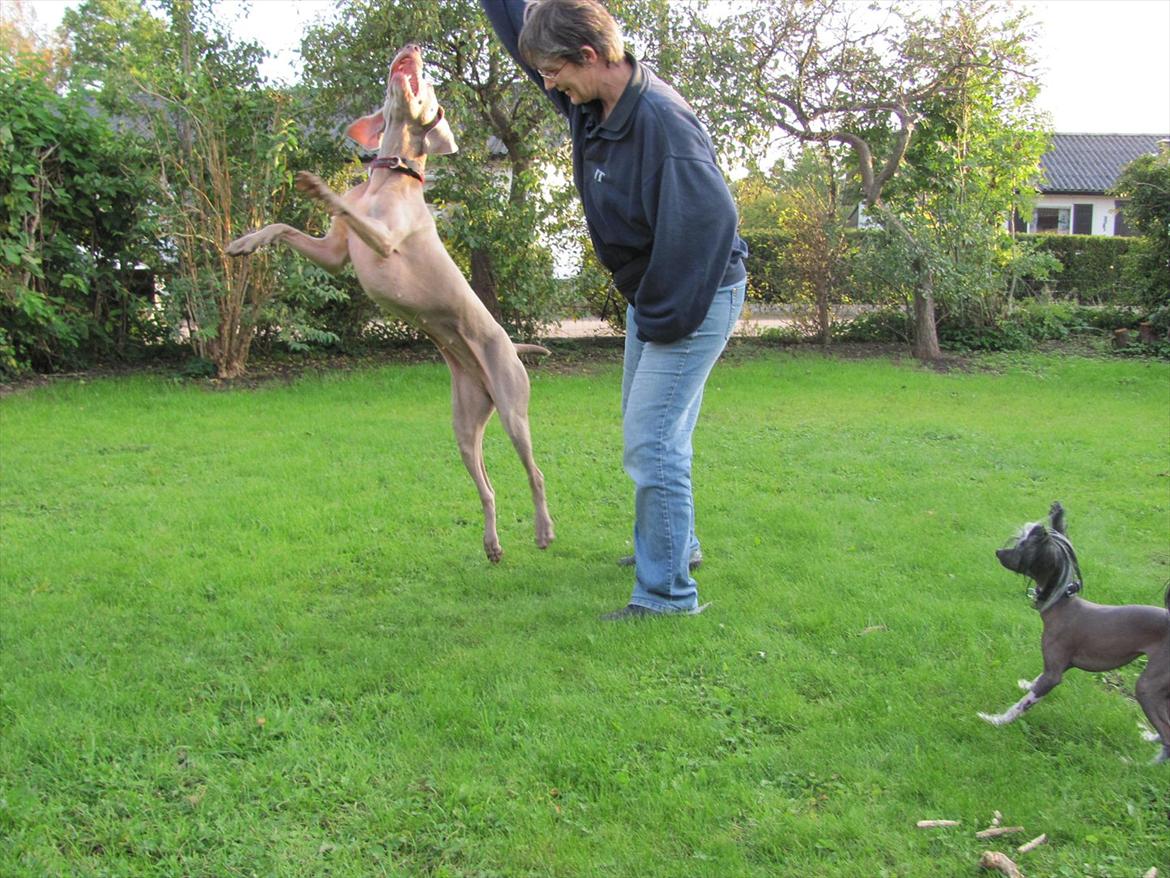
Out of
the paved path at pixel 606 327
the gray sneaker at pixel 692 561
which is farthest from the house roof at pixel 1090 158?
the gray sneaker at pixel 692 561

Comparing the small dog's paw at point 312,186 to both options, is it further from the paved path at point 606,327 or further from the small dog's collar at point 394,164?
the paved path at point 606,327

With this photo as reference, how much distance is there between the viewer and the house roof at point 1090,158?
3500cm

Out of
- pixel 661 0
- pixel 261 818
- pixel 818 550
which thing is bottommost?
pixel 261 818

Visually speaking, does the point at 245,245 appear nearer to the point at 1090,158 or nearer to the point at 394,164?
the point at 394,164

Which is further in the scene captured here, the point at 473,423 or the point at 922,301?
the point at 922,301

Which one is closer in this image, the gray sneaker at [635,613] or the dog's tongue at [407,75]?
the dog's tongue at [407,75]

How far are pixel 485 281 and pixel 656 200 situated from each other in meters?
8.95

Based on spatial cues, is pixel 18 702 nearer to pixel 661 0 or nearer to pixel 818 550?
pixel 818 550

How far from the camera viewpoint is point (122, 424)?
342 inches

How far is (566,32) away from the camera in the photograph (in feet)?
11.7

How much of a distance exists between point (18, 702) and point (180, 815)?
1097 mm

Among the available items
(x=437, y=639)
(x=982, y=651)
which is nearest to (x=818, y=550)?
(x=982, y=651)

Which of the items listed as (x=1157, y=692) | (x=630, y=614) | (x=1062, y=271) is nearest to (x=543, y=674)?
(x=630, y=614)

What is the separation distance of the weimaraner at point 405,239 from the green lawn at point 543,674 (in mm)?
1272
